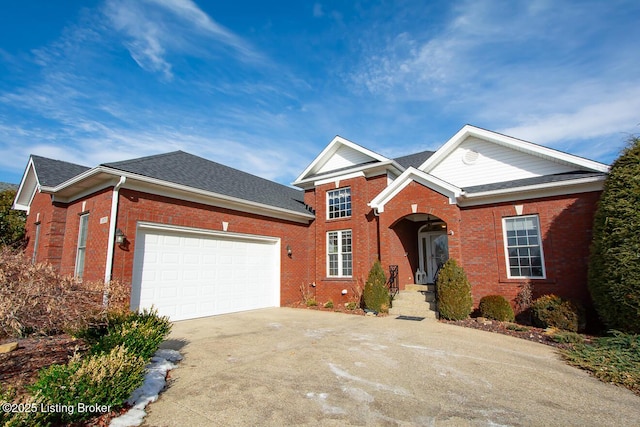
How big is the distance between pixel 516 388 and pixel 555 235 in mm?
6984

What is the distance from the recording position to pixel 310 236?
620 inches

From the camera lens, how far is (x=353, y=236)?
1402cm

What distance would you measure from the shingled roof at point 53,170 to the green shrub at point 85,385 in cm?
1105

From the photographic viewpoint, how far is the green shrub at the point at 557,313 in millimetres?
8516

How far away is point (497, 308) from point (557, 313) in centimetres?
158

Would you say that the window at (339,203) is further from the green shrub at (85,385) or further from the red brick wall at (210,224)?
the green shrub at (85,385)

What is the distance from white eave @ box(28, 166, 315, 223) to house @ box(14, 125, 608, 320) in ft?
0.15

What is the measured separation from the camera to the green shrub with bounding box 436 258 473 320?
10117 millimetres

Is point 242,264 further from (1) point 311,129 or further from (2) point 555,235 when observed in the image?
(2) point 555,235

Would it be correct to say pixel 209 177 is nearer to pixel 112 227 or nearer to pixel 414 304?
pixel 112 227

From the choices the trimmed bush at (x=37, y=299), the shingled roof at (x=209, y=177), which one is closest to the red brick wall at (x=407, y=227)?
the shingled roof at (x=209, y=177)

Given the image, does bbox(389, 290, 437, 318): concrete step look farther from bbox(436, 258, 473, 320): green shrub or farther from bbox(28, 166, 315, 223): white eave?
bbox(28, 166, 315, 223): white eave

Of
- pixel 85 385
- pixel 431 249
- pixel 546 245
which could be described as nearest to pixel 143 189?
pixel 85 385

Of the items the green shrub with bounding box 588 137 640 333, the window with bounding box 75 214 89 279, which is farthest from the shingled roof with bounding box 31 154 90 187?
the green shrub with bounding box 588 137 640 333
